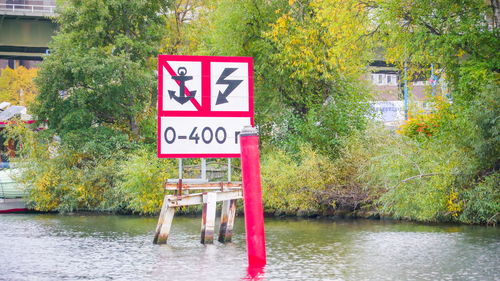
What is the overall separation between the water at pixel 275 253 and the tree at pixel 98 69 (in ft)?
32.5

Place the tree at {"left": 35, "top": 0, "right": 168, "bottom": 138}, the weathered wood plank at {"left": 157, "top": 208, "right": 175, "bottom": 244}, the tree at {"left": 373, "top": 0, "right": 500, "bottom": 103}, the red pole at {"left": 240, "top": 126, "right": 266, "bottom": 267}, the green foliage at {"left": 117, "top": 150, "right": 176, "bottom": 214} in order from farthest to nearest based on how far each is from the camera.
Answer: the tree at {"left": 35, "top": 0, "right": 168, "bottom": 138} < the green foliage at {"left": 117, "top": 150, "right": 176, "bottom": 214} < the tree at {"left": 373, "top": 0, "right": 500, "bottom": 103} < the weathered wood plank at {"left": 157, "top": 208, "right": 175, "bottom": 244} < the red pole at {"left": 240, "top": 126, "right": 266, "bottom": 267}

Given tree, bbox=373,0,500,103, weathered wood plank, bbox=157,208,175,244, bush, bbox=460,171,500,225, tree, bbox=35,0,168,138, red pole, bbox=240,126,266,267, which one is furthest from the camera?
tree, bbox=35,0,168,138

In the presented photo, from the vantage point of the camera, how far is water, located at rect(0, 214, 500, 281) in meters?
13.4

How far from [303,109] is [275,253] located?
59.7ft

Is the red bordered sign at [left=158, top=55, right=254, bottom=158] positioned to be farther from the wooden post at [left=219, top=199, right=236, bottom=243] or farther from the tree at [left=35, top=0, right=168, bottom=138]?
the tree at [left=35, top=0, right=168, bottom=138]

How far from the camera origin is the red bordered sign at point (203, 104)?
16219 mm

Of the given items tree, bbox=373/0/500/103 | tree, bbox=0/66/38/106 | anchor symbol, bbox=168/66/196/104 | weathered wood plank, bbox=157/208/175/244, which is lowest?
weathered wood plank, bbox=157/208/175/244

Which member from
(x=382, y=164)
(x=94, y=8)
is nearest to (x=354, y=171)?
(x=382, y=164)

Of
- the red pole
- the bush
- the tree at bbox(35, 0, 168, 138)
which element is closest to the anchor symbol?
the red pole

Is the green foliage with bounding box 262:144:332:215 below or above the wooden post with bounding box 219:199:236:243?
above

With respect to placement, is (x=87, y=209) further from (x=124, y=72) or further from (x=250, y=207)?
(x=250, y=207)

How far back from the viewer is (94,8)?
35031mm

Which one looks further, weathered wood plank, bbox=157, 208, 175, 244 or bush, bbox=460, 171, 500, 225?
bush, bbox=460, 171, 500, 225

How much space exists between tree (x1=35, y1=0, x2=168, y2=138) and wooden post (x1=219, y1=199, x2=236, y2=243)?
1588 cm
